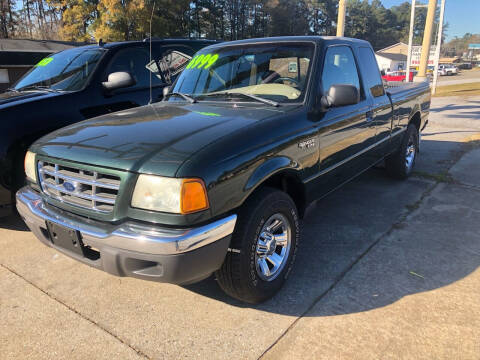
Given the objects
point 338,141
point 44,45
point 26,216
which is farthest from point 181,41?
point 44,45

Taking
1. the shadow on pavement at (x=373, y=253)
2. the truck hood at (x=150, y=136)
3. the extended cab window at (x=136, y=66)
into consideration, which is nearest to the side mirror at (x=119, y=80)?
the extended cab window at (x=136, y=66)

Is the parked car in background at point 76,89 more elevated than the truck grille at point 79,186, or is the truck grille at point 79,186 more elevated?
the parked car in background at point 76,89

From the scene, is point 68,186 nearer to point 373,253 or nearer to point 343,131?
point 343,131

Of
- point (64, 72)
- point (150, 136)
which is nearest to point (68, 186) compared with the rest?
point (150, 136)

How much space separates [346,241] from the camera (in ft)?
12.3

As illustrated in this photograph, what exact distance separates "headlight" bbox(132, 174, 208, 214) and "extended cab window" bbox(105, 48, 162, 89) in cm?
305

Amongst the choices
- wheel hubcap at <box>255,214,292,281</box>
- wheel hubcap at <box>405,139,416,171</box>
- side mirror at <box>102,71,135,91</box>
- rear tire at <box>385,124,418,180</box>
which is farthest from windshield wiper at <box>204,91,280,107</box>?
wheel hubcap at <box>405,139,416,171</box>

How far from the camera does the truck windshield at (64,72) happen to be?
4.68 meters

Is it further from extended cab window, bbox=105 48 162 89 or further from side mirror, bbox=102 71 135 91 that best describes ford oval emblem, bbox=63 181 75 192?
extended cab window, bbox=105 48 162 89

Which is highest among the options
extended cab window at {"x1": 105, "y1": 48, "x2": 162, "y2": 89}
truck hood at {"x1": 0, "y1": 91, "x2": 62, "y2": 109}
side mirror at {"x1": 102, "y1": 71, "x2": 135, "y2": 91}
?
extended cab window at {"x1": 105, "y1": 48, "x2": 162, "y2": 89}

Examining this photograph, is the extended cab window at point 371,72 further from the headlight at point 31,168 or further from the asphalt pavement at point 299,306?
the headlight at point 31,168

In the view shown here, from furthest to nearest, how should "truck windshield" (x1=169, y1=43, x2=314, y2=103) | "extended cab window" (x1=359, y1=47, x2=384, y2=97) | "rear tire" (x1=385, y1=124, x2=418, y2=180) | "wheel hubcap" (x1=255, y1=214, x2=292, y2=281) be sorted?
"rear tire" (x1=385, y1=124, x2=418, y2=180) → "extended cab window" (x1=359, y1=47, x2=384, y2=97) → "truck windshield" (x1=169, y1=43, x2=314, y2=103) → "wheel hubcap" (x1=255, y1=214, x2=292, y2=281)

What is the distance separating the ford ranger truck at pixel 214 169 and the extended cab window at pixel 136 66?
1.39 m

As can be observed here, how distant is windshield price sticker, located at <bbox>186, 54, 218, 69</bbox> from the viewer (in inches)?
151
